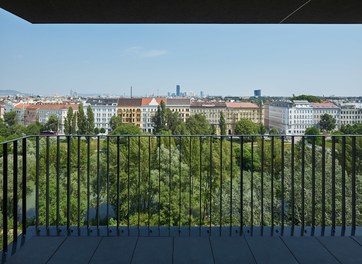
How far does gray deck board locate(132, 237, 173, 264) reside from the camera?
2.45 meters

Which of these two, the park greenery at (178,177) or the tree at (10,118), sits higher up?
the tree at (10,118)

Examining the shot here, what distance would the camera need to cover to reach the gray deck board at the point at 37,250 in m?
2.46

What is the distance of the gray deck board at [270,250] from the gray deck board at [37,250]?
150 cm

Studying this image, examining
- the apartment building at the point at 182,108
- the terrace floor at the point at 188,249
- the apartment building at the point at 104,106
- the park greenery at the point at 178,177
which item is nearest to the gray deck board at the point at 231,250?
the terrace floor at the point at 188,249

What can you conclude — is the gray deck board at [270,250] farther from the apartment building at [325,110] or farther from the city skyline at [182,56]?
the city skyline at [182,56]

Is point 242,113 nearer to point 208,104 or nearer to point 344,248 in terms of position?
point 208,104

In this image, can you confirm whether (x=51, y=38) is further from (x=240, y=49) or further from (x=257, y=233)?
(x=257, y=233)

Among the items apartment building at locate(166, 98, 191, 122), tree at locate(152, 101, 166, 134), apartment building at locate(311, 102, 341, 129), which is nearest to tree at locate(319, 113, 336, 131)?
apartment building at locate(311, 102, 341, 129)

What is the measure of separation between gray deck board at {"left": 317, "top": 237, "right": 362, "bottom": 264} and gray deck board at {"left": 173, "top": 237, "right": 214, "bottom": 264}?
921 millimetres

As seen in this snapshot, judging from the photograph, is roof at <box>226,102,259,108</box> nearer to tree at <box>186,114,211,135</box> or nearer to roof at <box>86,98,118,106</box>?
tree at <box>186,114,211,135</box>

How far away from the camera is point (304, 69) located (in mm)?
35344
